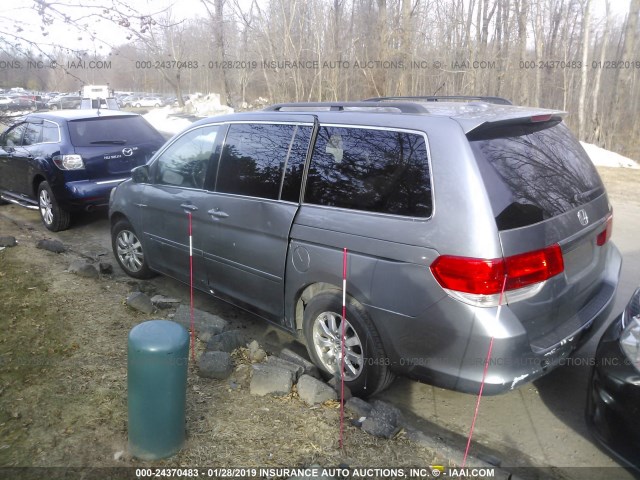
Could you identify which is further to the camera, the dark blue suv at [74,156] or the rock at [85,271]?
the dark blue suv at [74,156]

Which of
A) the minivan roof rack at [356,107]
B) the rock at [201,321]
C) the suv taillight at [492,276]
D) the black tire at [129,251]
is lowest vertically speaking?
the rock at [201,321]

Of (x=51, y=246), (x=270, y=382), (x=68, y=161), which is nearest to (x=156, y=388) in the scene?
(x=270, y=382)

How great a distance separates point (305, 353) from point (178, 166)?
2.15 m

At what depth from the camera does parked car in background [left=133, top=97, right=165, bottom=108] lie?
54.7 meters

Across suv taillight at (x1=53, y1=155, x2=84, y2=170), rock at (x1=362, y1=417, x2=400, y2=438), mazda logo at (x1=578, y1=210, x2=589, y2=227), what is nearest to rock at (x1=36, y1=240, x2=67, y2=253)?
suv taillight at (x1=53, y1=155, x2=84, y2=170)

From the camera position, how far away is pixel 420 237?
3025 millimetres

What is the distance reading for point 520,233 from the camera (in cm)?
291

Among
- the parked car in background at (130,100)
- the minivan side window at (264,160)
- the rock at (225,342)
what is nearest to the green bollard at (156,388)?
the rock at (225,342)

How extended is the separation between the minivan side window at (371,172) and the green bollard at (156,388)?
1394 mm

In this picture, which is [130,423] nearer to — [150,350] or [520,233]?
[150,350]

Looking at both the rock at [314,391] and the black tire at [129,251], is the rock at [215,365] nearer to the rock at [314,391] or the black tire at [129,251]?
the rock at [314,391]

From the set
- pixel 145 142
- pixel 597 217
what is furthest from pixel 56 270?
pixel 597 217

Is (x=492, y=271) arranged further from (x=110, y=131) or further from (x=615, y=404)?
(x=110, y=131)

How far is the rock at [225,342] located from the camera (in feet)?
13.3
